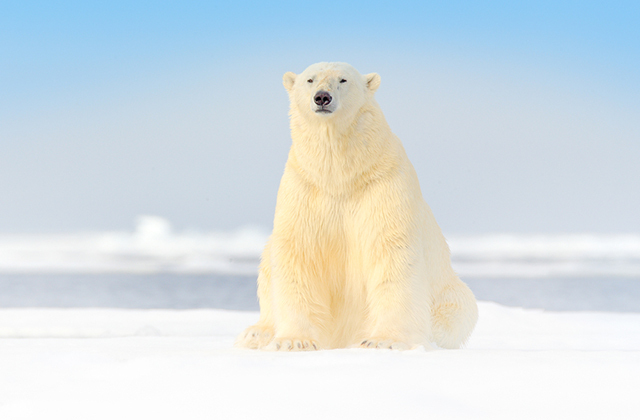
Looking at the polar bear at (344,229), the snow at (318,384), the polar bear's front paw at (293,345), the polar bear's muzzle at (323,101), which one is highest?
the polar bear's muzzle at (323,101)

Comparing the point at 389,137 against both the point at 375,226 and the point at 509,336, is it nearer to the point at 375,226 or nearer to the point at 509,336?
the point at 375,226

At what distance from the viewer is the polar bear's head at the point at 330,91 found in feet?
14.7

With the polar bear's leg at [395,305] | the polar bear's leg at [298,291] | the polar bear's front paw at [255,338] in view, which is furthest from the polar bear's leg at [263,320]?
the polar bear's leg at [395,305]

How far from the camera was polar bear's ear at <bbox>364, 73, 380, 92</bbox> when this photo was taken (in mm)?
4879

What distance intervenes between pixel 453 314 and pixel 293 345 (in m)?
1.46

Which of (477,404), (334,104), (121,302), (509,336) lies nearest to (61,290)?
(121,302)

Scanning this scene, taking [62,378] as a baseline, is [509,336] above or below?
below

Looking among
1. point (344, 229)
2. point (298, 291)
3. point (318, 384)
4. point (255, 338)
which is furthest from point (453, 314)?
point (318, 384)

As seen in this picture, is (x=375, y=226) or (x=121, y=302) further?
(x=121, y=302)

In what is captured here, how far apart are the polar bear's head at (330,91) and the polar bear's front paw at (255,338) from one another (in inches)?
66.6

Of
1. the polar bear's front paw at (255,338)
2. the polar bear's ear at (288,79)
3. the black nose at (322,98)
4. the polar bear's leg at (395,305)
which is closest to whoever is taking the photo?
the polar bear's leg at (395,305)

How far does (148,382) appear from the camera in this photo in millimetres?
3186

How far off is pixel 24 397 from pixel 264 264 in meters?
2.48

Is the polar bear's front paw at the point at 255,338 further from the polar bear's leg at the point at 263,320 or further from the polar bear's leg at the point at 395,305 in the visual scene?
the polar bear's leg at the point at 395,305
